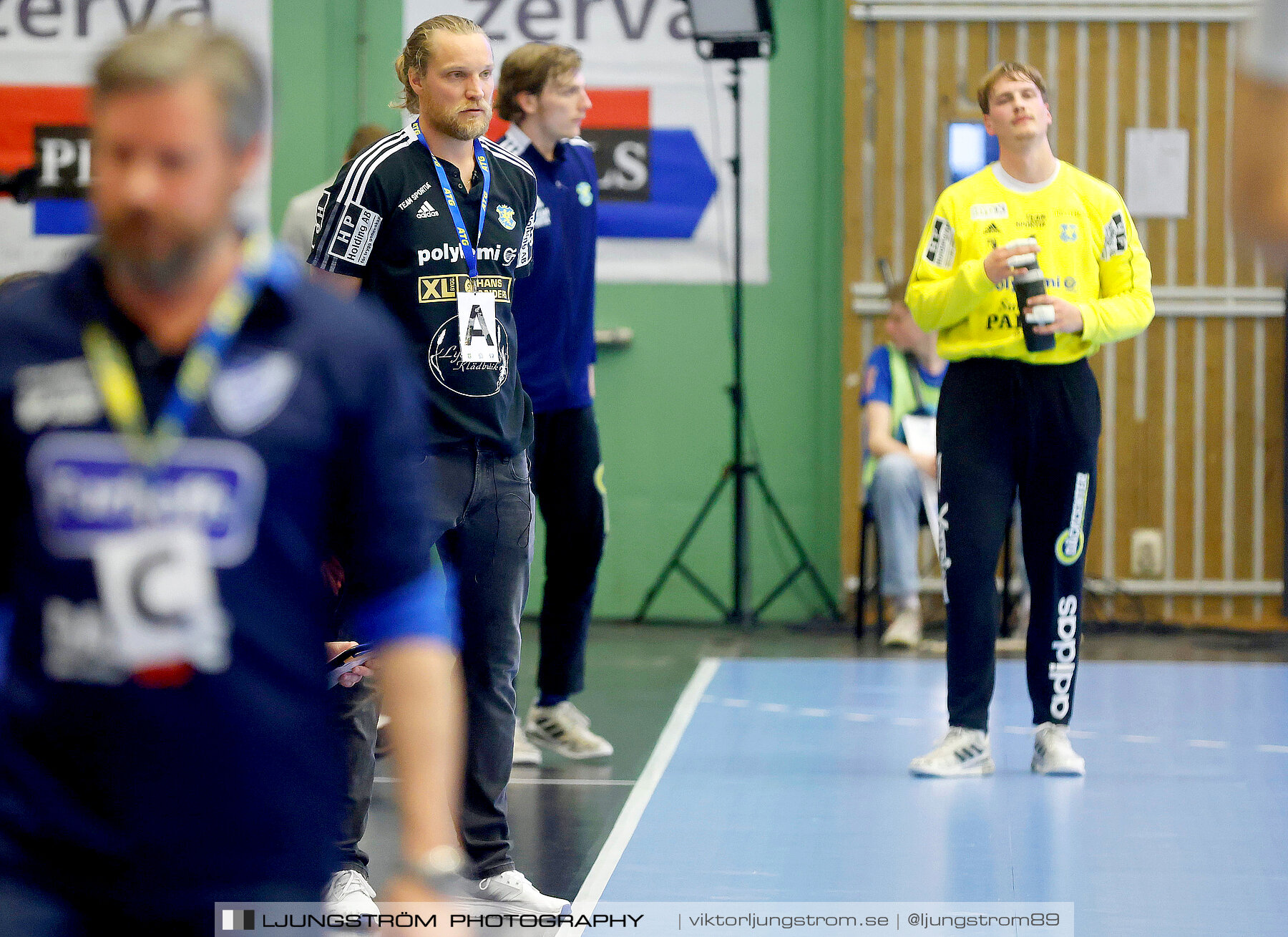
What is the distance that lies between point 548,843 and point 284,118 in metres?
6.06

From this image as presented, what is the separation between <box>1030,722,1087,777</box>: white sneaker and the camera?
14.9ft

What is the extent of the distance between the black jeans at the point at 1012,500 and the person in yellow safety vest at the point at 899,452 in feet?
9.38

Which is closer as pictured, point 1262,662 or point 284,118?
point 1262,662

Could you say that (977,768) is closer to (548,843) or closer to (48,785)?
(548,843)

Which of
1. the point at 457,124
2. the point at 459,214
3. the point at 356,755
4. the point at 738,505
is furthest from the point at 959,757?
the point at 738,505

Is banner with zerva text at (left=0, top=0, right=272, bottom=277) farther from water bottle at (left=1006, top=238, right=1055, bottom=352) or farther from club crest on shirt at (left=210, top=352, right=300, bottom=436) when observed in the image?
club crest on shirt at (left=210, top=352, right=300, bottom=436)

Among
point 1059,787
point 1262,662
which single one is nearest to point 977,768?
point 1059,787

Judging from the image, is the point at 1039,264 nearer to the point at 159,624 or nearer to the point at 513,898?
the point at 513,898

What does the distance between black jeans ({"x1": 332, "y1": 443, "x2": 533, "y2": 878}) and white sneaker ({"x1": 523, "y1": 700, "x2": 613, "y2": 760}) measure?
1598mm

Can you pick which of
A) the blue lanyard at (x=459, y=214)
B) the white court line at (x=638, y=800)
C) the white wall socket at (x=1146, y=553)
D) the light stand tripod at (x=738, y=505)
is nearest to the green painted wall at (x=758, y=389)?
the light stand tripod at (x=738, y=505)

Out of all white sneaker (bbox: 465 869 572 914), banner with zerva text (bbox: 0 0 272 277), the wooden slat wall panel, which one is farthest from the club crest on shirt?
banner with zerva text (bbox: 0 0 272 277)

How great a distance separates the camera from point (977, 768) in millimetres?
4566

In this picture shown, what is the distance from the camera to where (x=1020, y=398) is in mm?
4469

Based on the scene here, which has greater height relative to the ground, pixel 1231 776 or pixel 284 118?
pixel 284 118
